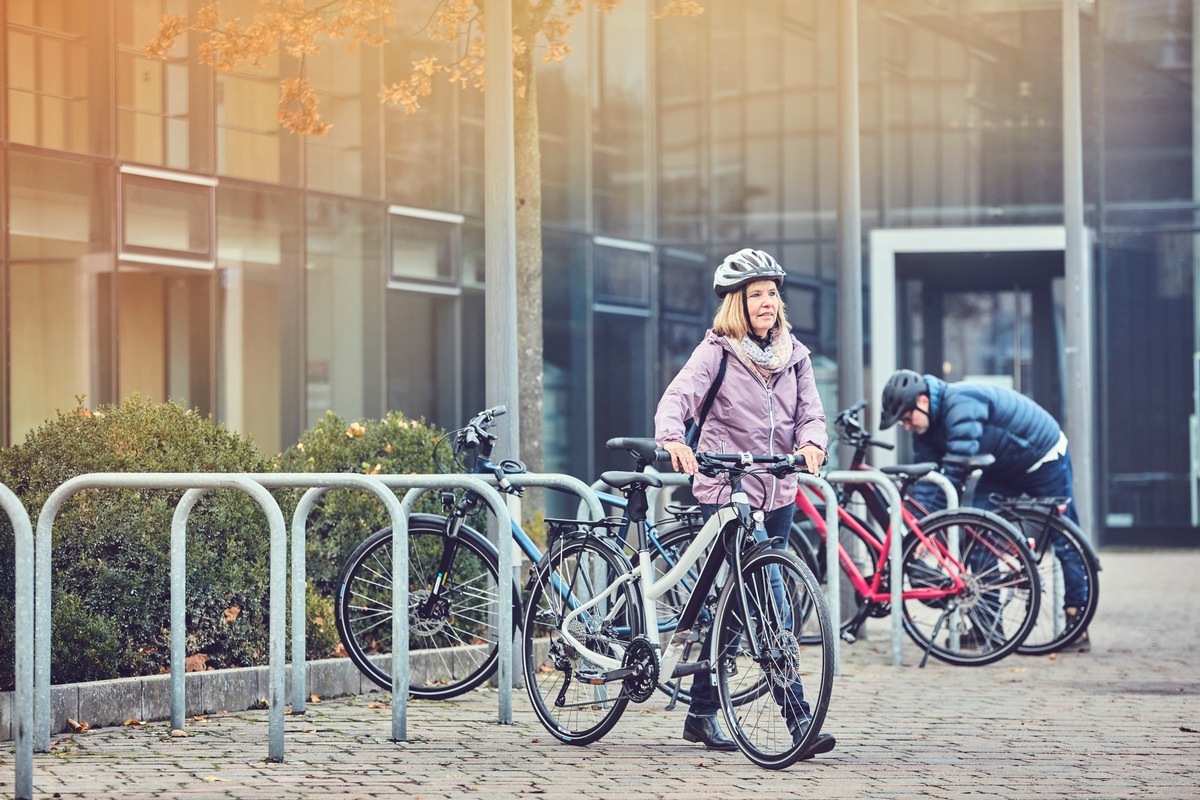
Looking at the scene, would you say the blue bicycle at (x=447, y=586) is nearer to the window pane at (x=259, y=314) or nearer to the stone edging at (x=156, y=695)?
the stone edging at (x=156, y=695)

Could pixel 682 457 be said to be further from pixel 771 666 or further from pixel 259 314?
pixel 259 314

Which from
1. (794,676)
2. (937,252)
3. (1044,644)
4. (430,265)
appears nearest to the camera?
(794,676)

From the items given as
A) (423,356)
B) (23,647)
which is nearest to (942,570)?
(23,647)

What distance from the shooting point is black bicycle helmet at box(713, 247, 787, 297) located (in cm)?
616

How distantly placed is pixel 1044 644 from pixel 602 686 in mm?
3918

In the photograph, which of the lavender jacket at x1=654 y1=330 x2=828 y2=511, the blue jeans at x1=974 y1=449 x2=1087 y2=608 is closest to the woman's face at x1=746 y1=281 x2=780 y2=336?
the lavender jacket at x1=654 y1=330 x2=828 y2=511

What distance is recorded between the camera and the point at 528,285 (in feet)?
31.8

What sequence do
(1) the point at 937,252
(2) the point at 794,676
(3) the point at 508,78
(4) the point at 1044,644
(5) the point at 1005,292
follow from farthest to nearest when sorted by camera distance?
(5) the point at 1005,292 < (1) the point at 937,252 < (4) the point at 1044,644 < (3) the point at 508,78 < (2) the point at 794,676

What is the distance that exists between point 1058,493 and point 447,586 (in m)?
4.10

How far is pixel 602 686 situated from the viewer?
6.27 meters

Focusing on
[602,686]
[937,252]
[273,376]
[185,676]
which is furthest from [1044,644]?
[937,252]

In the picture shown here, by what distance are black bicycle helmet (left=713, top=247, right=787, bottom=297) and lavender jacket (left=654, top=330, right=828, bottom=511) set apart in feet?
0.63

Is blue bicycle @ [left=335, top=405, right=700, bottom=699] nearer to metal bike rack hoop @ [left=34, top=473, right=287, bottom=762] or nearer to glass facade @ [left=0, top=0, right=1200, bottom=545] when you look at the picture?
metal bike rack hoop @ [left=34, top=473, right=287, bottom=762]

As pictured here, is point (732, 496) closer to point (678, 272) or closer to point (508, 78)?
point (508, 78)
